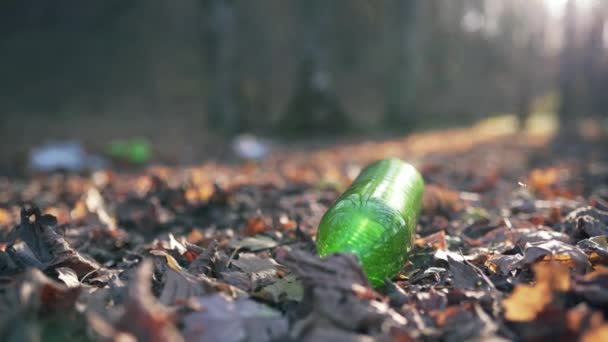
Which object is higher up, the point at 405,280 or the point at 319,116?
the point at 405,280

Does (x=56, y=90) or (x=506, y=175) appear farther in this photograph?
(x=56, y=90)

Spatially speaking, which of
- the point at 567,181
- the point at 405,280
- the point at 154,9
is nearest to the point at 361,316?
the point at 405,280

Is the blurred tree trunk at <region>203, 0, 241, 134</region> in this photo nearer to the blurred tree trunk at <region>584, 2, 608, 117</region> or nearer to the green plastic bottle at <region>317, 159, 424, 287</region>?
the green plastic bottle at <region>317, 159, 424, 287</region>

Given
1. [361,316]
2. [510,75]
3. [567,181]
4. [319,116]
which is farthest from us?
[510,75]

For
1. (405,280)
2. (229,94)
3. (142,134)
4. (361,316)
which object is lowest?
(142,134)

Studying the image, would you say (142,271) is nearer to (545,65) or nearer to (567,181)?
(567,181)

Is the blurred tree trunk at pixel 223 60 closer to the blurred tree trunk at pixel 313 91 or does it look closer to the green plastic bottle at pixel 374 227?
the blurred tree trunk at pixel 313 91

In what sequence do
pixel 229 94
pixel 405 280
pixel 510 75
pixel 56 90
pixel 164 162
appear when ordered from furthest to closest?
pixel 510 75
pixel 56 90
pixel 229 94
pixel 164 162
pixel 405 280

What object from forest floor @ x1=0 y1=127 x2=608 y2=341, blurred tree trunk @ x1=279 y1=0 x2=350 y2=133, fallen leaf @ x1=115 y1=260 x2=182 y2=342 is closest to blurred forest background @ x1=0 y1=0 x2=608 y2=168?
blurred tree trunk @ x1=279 y1=0 x2=350 y2=133
